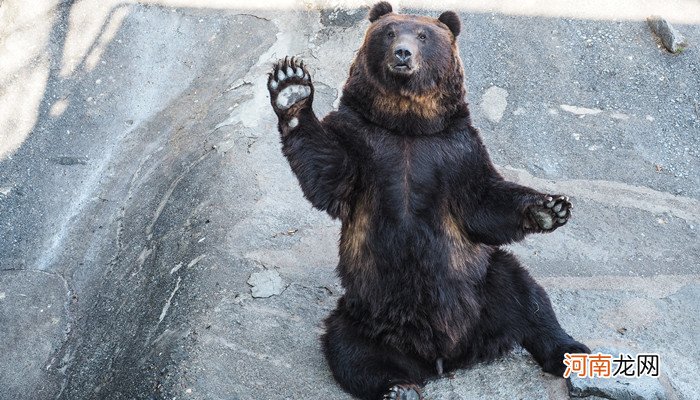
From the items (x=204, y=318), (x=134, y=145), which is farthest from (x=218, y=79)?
(x=204, y=318)

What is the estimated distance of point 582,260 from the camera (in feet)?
18.6

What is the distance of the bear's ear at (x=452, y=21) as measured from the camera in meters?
4.40

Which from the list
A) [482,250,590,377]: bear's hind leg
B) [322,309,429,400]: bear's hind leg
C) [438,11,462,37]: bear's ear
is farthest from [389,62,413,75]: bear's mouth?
[322,309,429,400]: bear's hind leg

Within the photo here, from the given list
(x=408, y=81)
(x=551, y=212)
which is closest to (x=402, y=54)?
(x=408, y=81)

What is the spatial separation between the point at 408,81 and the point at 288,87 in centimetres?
61

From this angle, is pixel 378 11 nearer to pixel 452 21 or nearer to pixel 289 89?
pixel 452 21

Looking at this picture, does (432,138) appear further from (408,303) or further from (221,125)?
(221,125)

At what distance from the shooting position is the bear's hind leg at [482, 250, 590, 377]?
14.3ft

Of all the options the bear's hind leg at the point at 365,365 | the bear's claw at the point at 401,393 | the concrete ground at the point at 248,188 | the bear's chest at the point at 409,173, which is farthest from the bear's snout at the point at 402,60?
the concrete ground at the point at 248,188

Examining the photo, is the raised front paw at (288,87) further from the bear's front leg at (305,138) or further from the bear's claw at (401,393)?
the bear's claw at (401,393)

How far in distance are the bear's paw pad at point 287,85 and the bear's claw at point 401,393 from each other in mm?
1477

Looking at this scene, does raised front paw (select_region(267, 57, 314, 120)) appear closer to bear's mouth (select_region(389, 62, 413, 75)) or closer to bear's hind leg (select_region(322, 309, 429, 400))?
bear's mouth (select_region(389, 62, 413, 75))

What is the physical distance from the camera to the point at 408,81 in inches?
158

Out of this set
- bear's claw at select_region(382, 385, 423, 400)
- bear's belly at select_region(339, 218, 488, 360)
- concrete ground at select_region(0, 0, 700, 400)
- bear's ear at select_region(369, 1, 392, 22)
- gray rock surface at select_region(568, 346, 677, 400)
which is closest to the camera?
bear's claw at select_region(382, 385, 423, 400)
